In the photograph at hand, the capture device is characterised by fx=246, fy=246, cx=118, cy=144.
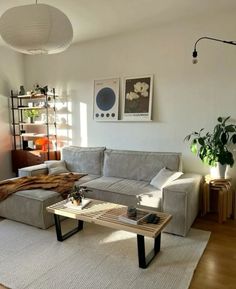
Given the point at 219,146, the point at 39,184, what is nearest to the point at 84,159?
the point at 39,184

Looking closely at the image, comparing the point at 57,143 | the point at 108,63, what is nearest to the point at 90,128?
the point at 57,143

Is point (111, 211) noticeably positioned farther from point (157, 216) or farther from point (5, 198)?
point (5, 198)

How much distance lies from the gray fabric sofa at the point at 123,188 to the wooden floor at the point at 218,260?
29cm

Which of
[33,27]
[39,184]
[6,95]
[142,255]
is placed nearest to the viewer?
[33,27]

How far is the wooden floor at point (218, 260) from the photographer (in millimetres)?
1986

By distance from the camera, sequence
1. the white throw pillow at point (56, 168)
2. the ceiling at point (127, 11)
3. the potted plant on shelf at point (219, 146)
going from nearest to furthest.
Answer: the ceiling at point (127, 11)
the potted plant on shelf at point (219, 146)
the white throw pillow at point (56, 168)

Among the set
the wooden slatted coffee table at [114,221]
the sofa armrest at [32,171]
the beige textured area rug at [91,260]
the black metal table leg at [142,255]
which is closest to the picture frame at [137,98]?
the sofa armrest at [32,171]

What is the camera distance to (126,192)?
3.05 metres

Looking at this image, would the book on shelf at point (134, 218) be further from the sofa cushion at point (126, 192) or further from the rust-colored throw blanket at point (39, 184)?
the rust-colored throw blanket at point (39, 184)

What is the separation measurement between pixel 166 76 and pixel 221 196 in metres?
1.86

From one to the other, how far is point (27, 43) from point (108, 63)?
2291mm

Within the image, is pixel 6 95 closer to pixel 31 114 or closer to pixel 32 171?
pixel 31 114

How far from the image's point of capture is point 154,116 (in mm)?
3822

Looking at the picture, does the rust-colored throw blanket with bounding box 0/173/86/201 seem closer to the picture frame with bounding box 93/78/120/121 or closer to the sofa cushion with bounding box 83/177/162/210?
the sofa cushion with bounding box 83/177/162/210
